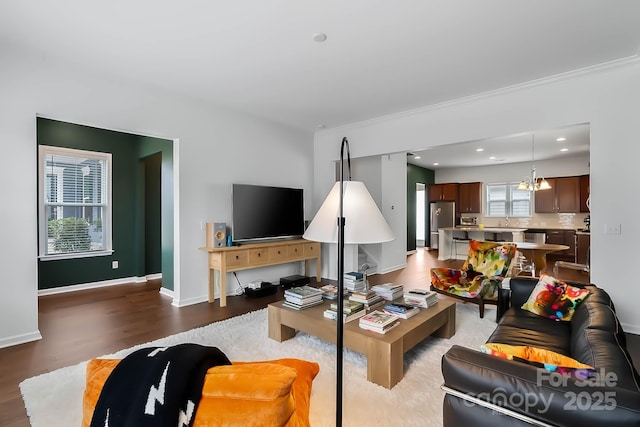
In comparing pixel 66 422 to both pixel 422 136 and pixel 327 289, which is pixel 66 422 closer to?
pixel 327 289

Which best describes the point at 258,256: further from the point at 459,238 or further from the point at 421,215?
the point at 421,215

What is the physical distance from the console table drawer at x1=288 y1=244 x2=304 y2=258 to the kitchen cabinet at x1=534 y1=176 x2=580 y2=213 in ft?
23.0

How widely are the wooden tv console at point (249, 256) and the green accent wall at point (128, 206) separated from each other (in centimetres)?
94

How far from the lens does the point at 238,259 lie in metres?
4.39

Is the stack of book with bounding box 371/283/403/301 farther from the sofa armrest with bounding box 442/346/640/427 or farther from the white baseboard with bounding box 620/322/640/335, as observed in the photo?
the white baseboard with bounding box 620/322/640/335

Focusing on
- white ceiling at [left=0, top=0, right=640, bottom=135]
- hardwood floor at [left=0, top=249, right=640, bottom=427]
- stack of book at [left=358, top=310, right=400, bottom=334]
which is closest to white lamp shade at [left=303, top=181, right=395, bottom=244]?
stack of book at [left=358, top=310, right=400, bottom=334]

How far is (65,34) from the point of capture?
8.95ft

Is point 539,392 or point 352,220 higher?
point 352,220

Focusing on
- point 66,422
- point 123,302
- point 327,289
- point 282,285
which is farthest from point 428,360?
point 123,302

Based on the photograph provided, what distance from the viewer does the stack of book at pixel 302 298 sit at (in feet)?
9.56

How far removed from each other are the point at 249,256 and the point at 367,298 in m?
2.13

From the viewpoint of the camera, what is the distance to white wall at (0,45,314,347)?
2975 millimetres

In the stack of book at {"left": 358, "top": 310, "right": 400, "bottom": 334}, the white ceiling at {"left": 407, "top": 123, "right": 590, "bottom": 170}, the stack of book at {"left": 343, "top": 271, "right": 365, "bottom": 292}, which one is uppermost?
the white ceiling at {"left": 407, "top": 123, "right": 590, "bottom": 170}

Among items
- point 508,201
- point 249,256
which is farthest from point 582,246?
point 249,256
